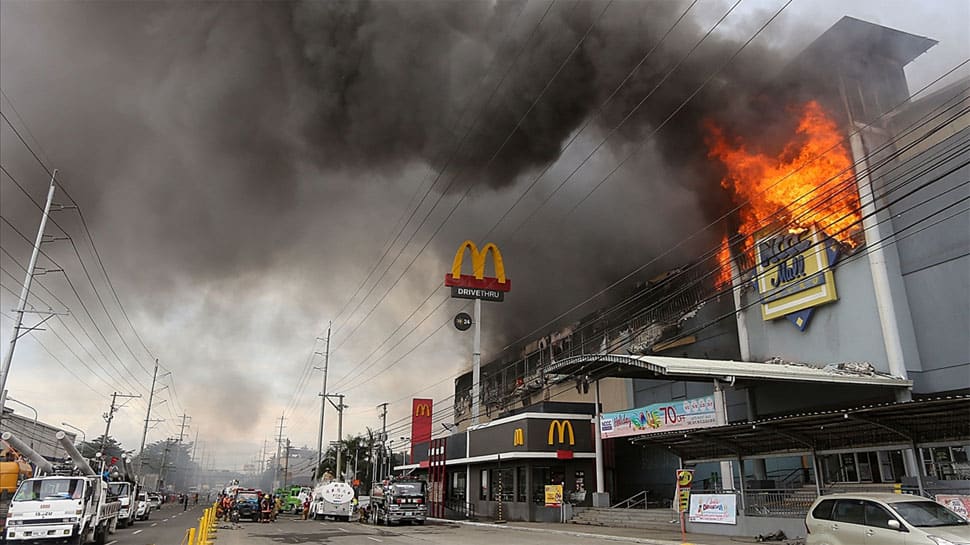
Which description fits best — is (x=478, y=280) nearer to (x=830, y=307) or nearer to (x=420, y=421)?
(x=420, y=421)

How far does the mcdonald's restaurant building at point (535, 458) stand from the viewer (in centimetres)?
3219

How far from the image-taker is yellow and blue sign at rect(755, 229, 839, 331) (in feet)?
76.2

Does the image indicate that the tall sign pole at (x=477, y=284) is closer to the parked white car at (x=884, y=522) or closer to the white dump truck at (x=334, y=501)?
the white dump truck at (x=334, y=501)

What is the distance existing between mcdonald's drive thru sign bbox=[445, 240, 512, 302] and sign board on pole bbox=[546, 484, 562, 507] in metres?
19.0

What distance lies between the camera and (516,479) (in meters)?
34.0

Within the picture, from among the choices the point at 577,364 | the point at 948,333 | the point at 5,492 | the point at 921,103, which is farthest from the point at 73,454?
the point at 921,103

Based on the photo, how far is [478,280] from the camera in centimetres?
4772

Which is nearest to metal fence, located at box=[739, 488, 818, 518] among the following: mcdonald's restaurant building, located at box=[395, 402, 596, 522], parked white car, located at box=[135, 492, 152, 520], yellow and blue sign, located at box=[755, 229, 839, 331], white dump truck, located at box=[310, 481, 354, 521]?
yellow and blue sign, located at box=[755, 229, 839, 331]

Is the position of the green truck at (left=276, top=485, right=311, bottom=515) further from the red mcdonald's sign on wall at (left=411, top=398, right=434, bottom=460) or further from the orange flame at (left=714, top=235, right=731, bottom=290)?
the orange flame at (left=714, top=235, right=731, bottom=290)

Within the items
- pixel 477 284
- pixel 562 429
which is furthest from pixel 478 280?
pixel 562 429

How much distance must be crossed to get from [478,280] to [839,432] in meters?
32.1

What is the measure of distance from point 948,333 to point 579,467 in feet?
61.7

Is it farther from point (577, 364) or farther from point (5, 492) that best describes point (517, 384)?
point (5, 492)

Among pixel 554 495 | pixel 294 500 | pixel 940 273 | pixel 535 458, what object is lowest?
pixel 294 500
